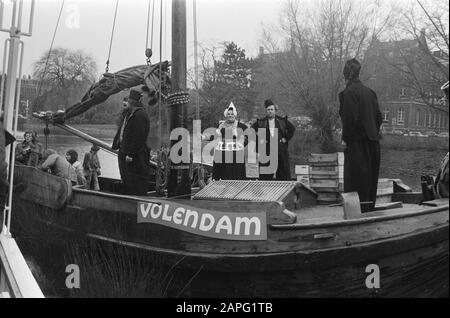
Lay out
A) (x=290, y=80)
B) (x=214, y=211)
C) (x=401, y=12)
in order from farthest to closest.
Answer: (x=290, y=80)
(x=401, y=12)
(x=214, y=211)

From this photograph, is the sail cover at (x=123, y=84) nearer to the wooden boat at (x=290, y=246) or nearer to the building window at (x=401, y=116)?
the wooden boat at (x=290, y=246)

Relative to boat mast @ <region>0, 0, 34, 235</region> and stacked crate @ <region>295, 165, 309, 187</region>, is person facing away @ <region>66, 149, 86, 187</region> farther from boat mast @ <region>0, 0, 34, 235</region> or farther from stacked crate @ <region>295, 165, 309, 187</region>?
boat mast @ <region>0, 0, 34, 235</region>

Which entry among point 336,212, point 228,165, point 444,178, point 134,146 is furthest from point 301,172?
point 444,178

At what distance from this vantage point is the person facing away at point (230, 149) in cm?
389

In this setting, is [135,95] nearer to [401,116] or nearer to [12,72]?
[12,72]

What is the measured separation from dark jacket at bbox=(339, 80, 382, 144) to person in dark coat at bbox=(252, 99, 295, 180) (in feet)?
3.86

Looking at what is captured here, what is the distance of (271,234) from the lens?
8.14 ft

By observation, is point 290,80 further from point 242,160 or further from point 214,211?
point 214,211

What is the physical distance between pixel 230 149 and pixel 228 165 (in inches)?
6.8

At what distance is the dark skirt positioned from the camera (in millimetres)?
3938

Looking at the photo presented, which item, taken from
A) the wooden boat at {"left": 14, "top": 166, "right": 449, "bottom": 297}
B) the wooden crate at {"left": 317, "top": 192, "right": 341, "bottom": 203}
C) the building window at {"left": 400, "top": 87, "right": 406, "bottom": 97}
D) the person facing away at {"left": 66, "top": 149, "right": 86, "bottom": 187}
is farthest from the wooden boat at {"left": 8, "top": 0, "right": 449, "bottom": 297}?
the building window at {"left": 400, "top": 87, "right": 406, "bottom": 97}

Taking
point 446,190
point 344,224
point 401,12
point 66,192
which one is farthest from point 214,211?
point 401,12

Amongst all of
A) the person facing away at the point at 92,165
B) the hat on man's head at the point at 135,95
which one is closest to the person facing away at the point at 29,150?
the person facing away at the point at 92,165

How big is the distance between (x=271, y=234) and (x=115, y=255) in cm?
107
